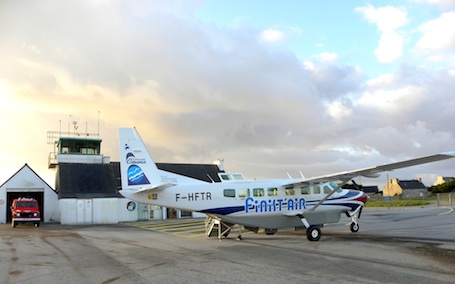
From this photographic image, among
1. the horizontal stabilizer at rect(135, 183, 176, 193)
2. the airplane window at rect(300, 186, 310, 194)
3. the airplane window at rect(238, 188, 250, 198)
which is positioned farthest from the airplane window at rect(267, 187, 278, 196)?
the horizontal stabilizer at rect(135, 183, 176, 193)

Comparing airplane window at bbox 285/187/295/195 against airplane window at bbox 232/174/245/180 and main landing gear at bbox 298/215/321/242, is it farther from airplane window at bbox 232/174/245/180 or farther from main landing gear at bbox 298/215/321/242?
airplane window at bbox 232/174/245/180

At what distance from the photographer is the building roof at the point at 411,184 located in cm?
10299

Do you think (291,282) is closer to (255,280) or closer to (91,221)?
(255,280)

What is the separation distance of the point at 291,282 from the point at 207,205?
8686 millimetres

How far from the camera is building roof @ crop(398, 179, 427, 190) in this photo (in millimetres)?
102994

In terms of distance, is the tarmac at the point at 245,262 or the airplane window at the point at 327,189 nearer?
the tarmac at the point at 245,262

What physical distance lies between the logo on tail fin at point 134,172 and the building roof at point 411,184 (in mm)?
98913

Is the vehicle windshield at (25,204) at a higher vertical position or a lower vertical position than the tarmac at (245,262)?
higher

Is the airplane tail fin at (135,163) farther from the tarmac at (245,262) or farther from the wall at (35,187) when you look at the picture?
the wall at (35,187)

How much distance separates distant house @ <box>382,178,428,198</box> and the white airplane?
8382 cm

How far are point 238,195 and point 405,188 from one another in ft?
318

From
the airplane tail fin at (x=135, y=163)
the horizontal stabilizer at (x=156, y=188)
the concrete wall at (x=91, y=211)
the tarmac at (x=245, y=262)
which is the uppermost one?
the airplane tail fin at (x=135, y=163)

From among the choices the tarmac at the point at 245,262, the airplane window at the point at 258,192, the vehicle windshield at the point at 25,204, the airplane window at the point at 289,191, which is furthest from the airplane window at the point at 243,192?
the vehicle windshield at the point at 25,204

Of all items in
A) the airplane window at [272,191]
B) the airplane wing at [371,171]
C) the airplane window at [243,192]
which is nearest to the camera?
the airplane wing at [371,171]
